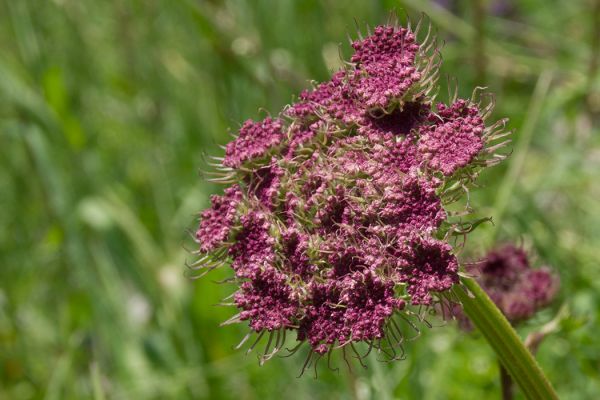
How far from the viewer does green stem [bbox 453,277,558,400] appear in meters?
1.72

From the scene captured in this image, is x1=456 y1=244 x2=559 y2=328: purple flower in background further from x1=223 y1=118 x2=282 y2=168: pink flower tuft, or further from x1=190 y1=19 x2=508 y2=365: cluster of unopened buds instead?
x1=223 y1=118 x2=282 y2=168: pink flower tuft

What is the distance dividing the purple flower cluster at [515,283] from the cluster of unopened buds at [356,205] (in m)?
0.55

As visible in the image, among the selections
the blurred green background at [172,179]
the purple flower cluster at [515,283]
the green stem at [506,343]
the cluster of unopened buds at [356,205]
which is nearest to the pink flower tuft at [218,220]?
the cluster of unopened buds at [356,205]

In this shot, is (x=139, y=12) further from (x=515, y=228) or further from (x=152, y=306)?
(x=515, y=228)

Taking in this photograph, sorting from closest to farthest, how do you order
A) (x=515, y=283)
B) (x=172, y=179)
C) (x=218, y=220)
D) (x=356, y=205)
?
1. (x=356, y=205)
2. (x=218, y=220)
3. (x=515, y=283)
4. (x=172, y=179)

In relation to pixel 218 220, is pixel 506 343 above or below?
below

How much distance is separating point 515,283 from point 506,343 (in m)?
0.58

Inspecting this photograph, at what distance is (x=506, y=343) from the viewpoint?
1.75 metres

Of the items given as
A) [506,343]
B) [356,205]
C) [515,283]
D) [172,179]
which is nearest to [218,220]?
[356,205]

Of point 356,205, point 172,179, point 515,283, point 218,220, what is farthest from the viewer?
point 172,179

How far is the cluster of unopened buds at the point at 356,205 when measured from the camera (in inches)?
64.4

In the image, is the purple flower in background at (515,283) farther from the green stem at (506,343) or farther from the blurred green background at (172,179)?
the blurred green background at (172,179)

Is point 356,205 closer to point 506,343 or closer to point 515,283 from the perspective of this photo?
point 506,343

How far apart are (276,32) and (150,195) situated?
4.22 ft
